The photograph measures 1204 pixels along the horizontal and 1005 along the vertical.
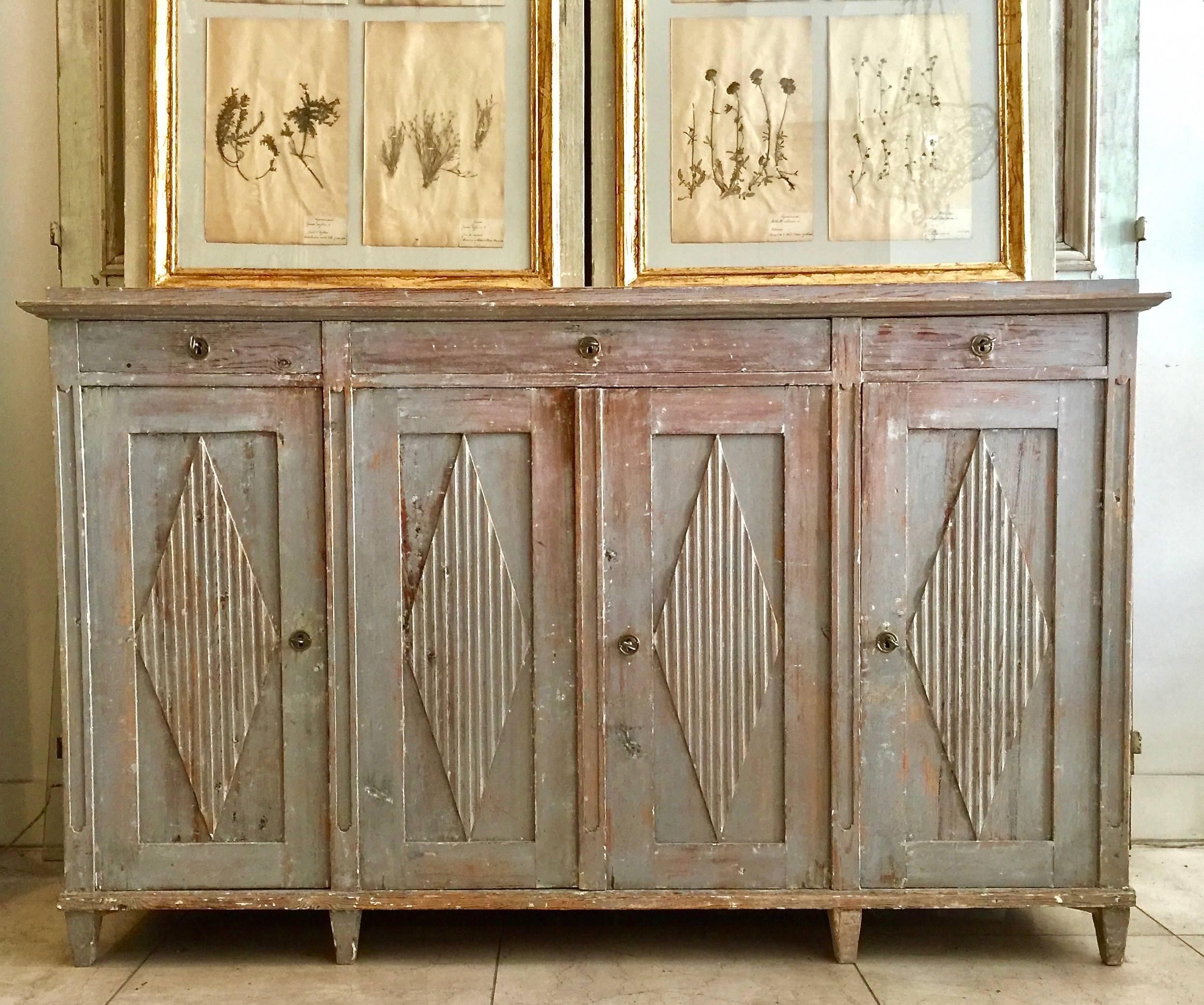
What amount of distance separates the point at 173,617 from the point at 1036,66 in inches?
94.0

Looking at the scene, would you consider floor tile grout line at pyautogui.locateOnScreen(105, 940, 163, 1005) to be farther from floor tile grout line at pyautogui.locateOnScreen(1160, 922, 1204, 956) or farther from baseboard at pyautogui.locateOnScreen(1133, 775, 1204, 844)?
baseboard at pyautogui.locateOnScreen(1133, 775, 1204, 844)

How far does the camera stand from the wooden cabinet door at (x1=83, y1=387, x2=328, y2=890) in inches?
77.5

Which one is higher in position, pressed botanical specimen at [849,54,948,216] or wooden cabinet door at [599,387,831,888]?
pressed botanical specimen at [849,54,948,216]

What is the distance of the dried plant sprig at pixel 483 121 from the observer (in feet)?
7.83

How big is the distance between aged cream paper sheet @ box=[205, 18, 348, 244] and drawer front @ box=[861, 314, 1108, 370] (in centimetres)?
132

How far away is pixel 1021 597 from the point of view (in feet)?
6.48

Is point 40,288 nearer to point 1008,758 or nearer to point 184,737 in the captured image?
point 184,737

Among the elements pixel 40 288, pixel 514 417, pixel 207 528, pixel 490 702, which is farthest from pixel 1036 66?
pixel 40 288

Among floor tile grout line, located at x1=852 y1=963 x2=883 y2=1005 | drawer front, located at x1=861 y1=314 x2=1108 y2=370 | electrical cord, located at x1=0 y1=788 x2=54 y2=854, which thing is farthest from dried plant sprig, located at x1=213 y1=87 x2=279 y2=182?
floor tile grout line, located at x1=852 y1=963 x2=883 y2=1005

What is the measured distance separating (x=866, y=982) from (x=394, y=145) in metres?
2.16

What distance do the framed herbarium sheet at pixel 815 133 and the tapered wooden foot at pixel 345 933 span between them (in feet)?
5.16

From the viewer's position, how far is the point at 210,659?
1988mm

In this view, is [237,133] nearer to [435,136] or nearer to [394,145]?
[394,145]

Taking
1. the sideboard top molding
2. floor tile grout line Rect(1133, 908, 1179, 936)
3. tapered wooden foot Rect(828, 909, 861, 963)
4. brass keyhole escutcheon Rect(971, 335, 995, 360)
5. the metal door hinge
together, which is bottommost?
floor tile grout line Rect(1133, 908, 1179, 936)
